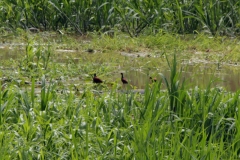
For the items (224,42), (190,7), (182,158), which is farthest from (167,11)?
(182,158)

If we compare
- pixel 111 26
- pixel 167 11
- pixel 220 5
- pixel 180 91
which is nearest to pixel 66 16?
pixel 111 26

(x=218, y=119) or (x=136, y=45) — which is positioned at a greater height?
(x=218, y=119)

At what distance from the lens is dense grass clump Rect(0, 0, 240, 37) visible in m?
11.5

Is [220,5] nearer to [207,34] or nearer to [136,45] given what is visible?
[207,34]

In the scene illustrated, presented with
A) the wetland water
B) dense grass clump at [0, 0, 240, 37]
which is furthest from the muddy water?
dense grass clump at [0, 0, 240, 37]

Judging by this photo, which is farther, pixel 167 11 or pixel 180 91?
pixel 167 11

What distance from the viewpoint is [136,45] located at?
1059 cm

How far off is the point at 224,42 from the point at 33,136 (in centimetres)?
633

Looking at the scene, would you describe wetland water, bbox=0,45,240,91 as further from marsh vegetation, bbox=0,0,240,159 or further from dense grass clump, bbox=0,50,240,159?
dense grass clump, bbox=0,50,240,159

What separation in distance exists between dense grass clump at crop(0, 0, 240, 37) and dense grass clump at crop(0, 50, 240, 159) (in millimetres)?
5612

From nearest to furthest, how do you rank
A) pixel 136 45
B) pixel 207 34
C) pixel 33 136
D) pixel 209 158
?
pixel 209 158 → pixel 33 136 → pixel 136 45 → pixel 207 34

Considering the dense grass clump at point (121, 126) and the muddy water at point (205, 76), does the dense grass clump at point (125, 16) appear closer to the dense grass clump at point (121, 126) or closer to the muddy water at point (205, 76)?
the muddy water at point (205, 76)

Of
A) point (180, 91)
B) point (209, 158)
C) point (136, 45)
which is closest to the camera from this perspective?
point (209, 158)

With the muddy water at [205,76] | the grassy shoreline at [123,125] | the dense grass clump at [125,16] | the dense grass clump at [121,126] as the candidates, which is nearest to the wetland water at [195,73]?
the muddy water at [205,76]
